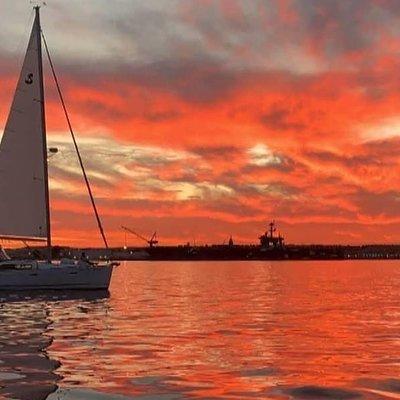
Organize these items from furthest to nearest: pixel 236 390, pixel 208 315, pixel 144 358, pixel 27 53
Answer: pixel 27 53 → pixel 208 315 → pixel 144 358 → pixel 236 390

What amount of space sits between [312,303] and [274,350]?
1126 inches

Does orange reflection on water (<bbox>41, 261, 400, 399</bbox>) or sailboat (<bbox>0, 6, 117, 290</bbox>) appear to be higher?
sailboat (<bbox>0, 6, 117, 290</bbox>)

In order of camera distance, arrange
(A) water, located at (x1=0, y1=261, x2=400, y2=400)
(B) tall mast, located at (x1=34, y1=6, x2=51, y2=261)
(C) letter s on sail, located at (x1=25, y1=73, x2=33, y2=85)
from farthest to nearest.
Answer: (C) letter s on sail, located at (x1=25, y1=73, x2=33, y2=85)
(B) tall mast, located at (x1=34, y1=6, x2=51, y2=261)
(A) water, located at (x1=0, y1=261, x2=400, y2=400)

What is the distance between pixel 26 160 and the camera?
210 ft

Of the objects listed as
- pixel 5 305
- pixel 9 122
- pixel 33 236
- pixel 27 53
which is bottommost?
pixel 5 305

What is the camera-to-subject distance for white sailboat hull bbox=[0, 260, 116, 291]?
206 ft

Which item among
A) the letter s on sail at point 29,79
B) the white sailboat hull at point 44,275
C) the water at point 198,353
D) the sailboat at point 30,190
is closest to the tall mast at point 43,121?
the sailboat at point 30,190

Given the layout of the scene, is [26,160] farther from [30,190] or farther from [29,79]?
[29,79]

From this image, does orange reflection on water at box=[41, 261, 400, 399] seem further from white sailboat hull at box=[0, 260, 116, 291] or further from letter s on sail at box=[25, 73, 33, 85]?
letter s on sail at box=[25, 73, 33, 85]

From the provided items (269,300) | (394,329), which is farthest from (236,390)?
(269,300)

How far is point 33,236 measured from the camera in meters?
62.5

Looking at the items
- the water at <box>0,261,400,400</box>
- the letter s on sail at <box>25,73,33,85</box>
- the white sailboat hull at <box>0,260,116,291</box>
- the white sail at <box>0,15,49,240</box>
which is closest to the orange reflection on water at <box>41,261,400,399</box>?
the water at <box>0,261,400,400</box>

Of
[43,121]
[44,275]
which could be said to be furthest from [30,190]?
[44,275]

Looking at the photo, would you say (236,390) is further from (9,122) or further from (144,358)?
(9,122)
